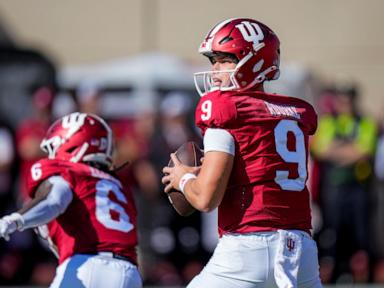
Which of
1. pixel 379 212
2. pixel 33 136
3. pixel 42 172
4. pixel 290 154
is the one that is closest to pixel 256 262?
pixel 290 154

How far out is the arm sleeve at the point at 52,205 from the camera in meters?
5.30

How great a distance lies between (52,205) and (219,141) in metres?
1.17

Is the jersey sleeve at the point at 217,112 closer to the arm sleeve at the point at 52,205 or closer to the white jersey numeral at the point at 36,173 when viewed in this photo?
the arm sleeve at the point at 52,205

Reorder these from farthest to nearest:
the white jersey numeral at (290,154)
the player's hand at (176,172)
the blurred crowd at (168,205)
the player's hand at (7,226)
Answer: the blurred crowd at (168,205), the player's hand at (7,226), the player's hand at (176,172), the white jersey numeral at (290,154)

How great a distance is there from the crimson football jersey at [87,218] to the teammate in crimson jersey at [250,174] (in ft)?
2.55

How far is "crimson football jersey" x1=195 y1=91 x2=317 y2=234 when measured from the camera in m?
4.66

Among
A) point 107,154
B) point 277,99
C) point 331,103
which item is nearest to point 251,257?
point 277,99

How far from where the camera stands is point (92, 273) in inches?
214

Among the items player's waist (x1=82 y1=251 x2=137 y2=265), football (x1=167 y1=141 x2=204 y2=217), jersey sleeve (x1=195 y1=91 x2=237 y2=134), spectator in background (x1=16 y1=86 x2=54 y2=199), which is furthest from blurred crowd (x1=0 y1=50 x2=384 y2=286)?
jersey sleeve (x1=195 y1=91 x2=237 y2=134)

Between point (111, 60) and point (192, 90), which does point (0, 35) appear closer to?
point (111, 60)

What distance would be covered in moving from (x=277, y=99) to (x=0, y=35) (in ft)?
37.7

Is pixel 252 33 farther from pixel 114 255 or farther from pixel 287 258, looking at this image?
pixel 114 255

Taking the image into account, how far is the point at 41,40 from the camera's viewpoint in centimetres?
1589

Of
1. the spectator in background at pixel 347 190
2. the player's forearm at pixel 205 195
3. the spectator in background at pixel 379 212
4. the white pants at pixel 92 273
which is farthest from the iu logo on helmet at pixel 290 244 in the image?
the spectator in background at pixel 379 212
